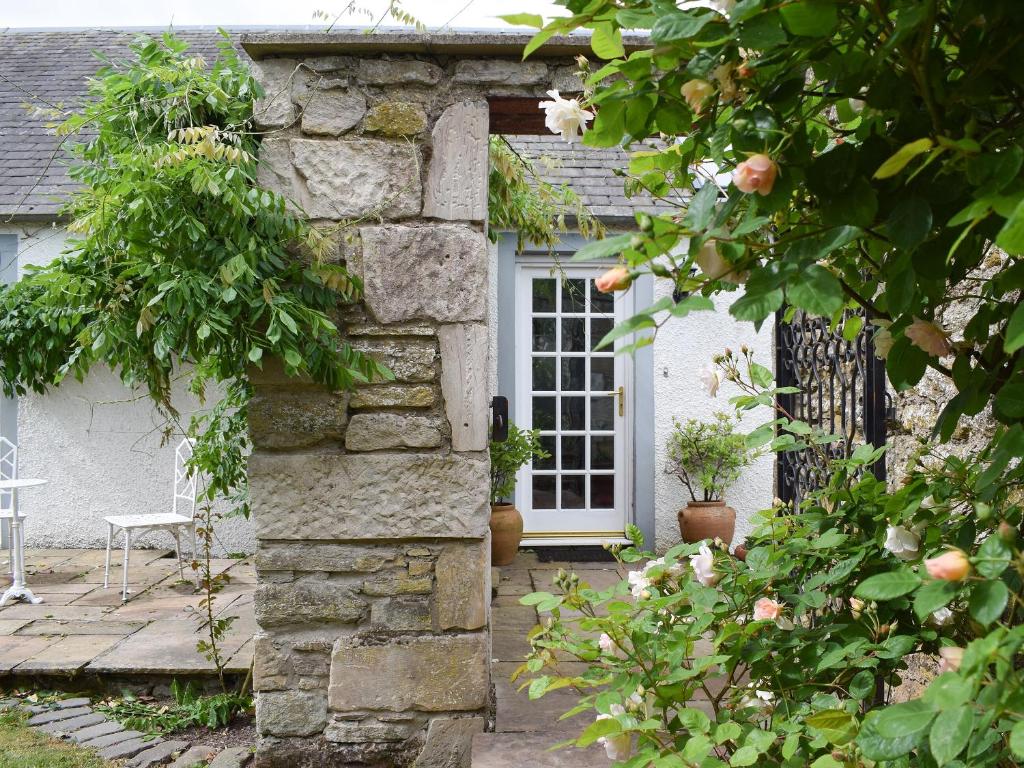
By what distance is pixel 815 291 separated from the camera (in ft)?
2.97

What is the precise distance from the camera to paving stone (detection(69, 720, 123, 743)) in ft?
11.6

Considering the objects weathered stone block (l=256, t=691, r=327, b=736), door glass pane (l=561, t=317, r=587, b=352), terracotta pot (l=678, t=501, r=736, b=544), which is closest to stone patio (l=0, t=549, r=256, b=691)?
weathered stone block (l=256, t=691, r=327, b=736)

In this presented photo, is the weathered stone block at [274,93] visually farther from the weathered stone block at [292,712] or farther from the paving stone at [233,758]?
the paving stone at [233,758]

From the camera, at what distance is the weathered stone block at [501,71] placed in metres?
2.87

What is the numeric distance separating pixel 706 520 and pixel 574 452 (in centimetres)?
116

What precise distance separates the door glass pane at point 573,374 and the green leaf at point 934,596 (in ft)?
19.5

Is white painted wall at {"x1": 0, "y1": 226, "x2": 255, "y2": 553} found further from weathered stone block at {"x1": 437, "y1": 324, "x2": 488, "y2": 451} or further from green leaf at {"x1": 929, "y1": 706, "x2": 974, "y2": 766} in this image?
green leaf at {"x1": 929, "y1": 706, "x2": 974, "y2": 766}

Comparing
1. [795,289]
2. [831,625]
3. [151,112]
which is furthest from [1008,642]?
[151,112]

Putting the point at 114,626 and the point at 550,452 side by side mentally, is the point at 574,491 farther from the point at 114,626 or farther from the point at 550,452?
the point at 114,626

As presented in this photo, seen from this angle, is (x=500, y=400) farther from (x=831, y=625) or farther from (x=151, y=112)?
(x=831, y=625)

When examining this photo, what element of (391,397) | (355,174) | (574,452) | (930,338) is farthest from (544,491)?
(930,338)

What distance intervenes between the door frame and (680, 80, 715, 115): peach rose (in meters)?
5.51

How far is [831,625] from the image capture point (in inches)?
57.2

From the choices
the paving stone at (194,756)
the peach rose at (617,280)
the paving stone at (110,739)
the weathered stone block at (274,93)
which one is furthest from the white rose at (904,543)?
the paving stone at (110,739)
